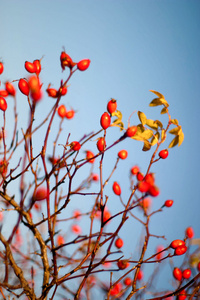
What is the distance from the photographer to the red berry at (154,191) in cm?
91

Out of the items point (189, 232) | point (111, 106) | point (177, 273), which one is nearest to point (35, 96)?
point (111, 106)

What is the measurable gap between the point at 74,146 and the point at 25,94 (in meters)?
0.39

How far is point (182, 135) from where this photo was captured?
1364 mm

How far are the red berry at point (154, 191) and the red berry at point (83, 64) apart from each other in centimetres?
78

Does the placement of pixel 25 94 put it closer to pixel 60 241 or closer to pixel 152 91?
pixel 152 91

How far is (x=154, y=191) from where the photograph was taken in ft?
2.99

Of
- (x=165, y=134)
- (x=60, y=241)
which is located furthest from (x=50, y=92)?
(x=60, y=241)

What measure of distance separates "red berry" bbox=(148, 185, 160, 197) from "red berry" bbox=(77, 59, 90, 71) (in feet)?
2.57

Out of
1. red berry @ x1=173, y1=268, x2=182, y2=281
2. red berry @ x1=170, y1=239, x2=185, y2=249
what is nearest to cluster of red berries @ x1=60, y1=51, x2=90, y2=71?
red berry @ x1=170, y1=239, x2=185, y2=249

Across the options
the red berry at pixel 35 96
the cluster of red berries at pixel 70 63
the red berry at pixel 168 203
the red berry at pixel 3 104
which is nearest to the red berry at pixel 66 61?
the cluster of red berries at pixel 70 63

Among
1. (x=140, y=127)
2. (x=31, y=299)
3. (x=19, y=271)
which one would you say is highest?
(x=140, y=127)

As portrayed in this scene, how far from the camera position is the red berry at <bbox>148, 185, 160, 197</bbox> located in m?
0.91

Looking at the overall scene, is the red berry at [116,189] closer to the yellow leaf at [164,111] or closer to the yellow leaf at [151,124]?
the yellow leaf at [151,124]

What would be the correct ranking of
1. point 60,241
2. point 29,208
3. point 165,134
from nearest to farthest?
point 29,208, point 165,134, point 60,241
